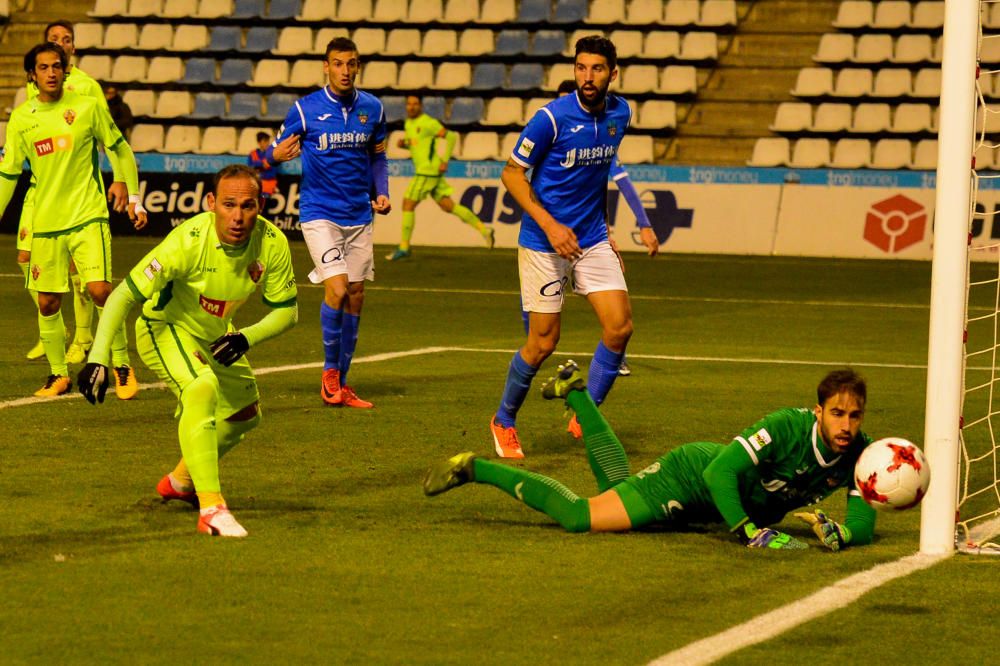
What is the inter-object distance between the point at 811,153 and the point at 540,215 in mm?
17616

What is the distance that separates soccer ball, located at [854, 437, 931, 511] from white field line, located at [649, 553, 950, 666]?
0.23 metres

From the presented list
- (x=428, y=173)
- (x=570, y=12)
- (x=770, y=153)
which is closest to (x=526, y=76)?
(x=570, y=12)

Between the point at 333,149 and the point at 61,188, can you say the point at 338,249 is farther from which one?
the point at 61,188

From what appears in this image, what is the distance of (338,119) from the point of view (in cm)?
1063

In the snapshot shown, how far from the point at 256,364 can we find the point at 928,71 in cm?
1650

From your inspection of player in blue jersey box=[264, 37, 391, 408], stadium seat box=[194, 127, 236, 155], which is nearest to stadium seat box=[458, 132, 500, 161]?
stadium seat box=[194, 127, 236, 155]

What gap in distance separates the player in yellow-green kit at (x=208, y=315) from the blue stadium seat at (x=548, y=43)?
21564mm

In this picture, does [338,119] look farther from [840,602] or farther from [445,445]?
A: [840,602]

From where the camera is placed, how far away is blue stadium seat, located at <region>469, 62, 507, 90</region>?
28156 millimetres

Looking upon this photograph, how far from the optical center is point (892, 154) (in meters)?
25.0

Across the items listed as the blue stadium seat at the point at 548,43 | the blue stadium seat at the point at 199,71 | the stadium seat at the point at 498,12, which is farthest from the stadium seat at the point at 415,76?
the blue stadium seat at the point at 199,71

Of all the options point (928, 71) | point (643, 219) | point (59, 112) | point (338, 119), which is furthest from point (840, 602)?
point (928, 71)

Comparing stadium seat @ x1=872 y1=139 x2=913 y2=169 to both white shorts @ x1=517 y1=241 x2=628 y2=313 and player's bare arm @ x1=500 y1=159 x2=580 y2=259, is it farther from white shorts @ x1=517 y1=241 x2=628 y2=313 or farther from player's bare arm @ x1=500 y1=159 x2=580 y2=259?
player's bare arm @ x1=500 y1=159 x2=580 y2=259

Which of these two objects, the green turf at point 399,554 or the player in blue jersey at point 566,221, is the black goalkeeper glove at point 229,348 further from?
the player in blue jersey at point 566,221
